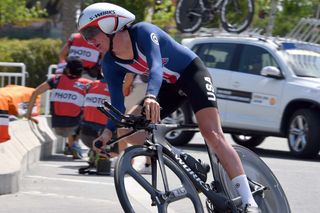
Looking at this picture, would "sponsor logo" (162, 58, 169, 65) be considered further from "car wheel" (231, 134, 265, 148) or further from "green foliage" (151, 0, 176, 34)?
"green foliage" (151, 0, 176, 34)

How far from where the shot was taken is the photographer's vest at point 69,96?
1341 cm

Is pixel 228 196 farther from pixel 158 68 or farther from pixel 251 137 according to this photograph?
pixel 251 137

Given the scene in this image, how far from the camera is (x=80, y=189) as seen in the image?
10242 mm

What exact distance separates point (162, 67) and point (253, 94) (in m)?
9.00

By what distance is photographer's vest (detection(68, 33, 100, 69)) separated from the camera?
15133mm

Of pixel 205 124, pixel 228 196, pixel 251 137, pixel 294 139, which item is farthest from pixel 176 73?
pixel 251 137

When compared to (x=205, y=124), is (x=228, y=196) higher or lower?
lower

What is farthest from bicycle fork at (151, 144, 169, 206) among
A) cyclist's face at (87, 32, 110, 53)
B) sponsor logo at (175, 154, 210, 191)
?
cyclist's face at (87, 32, 110, 53)

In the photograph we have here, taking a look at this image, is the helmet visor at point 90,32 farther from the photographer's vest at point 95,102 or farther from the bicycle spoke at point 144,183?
the photographer's vest at point 95,102

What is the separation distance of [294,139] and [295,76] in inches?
39.5

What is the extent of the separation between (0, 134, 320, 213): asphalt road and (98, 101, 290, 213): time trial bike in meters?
0.32

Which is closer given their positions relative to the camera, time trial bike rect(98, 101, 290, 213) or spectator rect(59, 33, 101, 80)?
time trial bike rect(98, 101, 290, 213)

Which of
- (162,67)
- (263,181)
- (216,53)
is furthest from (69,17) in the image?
(162,67)

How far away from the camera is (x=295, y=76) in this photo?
15.2 m
